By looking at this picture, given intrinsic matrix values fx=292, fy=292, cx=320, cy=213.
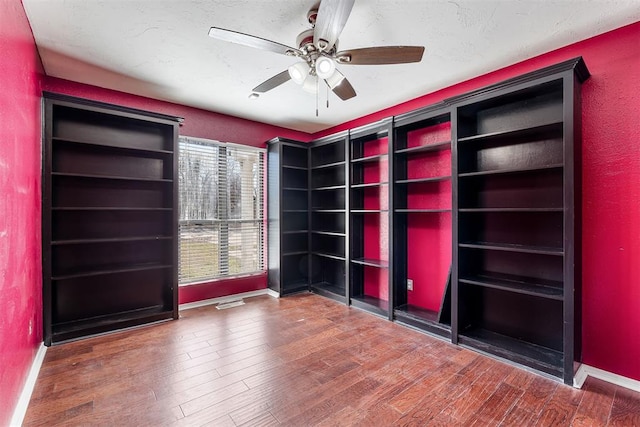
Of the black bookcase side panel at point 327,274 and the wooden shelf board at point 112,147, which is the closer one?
the wooden shelf board at point 112,147

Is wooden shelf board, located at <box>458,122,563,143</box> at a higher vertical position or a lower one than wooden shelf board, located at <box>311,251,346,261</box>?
higher

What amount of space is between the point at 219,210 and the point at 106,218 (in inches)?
50.2

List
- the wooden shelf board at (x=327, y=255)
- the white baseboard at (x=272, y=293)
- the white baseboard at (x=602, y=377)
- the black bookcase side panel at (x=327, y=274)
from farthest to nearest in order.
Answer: the black bookcase side panel at (x=327, y=274) < the white baseboard at (x=272, y=293) < the wooden shelf board at (x=327, y=255) < the white baseboard at (x=602, y=377)

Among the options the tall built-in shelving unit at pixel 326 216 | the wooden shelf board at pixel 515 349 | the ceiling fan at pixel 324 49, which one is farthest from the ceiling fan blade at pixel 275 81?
the wooden shelf board at pixel 515 349

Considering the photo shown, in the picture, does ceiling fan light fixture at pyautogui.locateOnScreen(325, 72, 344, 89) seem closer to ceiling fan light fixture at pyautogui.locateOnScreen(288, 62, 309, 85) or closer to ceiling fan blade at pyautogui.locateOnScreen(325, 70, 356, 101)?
ceiling fan blade at pyautogui.locateOnScreen(325, 70, 356, 101)

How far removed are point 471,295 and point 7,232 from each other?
140 inches

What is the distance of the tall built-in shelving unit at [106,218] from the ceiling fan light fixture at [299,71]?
1949 mm

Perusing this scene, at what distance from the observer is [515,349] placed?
2.44 metres

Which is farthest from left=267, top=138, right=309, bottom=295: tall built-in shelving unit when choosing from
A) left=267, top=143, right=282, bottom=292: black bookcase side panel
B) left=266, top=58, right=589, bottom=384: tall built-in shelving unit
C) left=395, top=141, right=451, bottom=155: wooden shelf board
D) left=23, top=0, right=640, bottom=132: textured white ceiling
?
left=395, top=141, right=451, bottom=155: wooden shelf board

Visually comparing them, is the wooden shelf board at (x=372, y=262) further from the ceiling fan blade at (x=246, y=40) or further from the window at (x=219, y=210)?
the ceiling fan blade at (x=246, y=40)

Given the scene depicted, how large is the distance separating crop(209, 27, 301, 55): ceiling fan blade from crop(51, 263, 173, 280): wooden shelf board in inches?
100

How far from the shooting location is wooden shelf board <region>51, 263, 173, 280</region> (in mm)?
2760

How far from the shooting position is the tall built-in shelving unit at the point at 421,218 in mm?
3215

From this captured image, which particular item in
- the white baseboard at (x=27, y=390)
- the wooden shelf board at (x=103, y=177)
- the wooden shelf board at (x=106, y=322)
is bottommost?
the white baseboard at (x=27, y=390)
